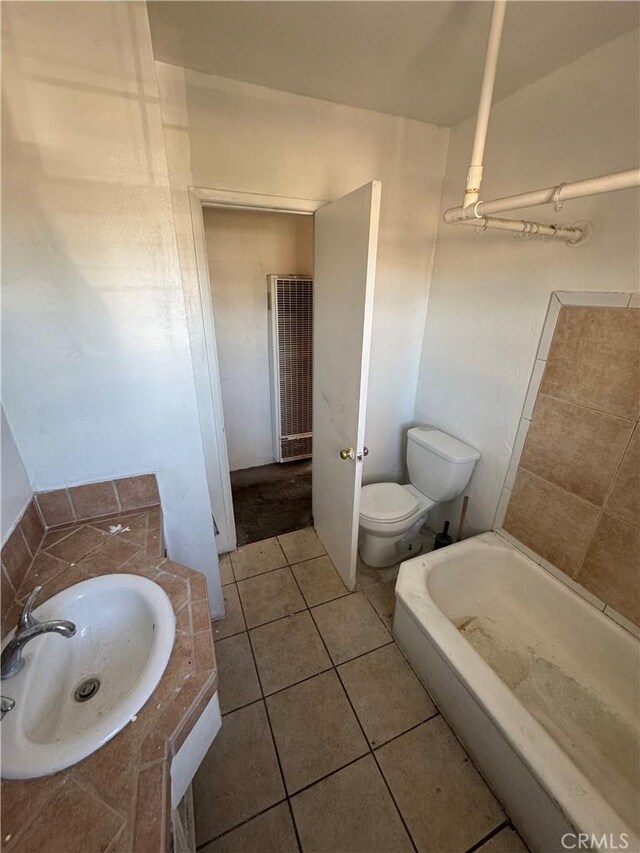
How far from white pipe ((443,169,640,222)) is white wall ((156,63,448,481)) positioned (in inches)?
26.7

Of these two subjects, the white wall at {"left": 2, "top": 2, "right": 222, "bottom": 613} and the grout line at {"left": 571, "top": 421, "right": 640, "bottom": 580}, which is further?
the grout line at {"left": 571, "top": 421, "right": 640, "bottom": 580}

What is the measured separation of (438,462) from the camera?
177 cm

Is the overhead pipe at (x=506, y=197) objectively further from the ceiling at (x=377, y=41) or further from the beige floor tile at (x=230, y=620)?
the beige floor tile at (x=230, y=620)

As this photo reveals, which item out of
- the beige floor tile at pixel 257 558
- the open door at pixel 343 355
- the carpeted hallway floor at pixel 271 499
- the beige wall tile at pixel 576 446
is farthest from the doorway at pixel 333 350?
the beige wall tile at pixel 576 446

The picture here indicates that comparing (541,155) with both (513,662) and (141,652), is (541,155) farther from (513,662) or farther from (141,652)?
(141,652)

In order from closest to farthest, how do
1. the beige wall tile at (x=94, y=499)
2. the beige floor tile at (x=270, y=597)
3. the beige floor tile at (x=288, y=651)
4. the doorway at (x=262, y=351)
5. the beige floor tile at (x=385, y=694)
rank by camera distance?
the beige wall tile at (x=94, y=499) < the beige floor tile at (x=385, y=694) < the beige floor tile at (x=288, y=651) < the beige floor tile at (x=270, y=597) < the doorway at (x=262, y=351)

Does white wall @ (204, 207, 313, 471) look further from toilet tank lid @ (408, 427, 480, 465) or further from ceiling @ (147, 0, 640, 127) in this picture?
toilet tank lid @ (408, 427, 480, 465)

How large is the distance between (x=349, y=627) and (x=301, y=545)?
59 centimetres

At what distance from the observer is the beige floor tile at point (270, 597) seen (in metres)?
1.64

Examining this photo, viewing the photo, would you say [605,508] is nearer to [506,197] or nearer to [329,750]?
[506,197]

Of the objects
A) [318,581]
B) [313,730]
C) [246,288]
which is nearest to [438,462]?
[318,581]

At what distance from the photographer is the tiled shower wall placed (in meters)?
1.13

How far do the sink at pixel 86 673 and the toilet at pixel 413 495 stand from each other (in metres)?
1.11

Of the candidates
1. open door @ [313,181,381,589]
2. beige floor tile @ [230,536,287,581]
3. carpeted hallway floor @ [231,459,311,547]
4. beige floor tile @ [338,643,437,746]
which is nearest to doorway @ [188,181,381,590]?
open door @ [313,181,381,589]
